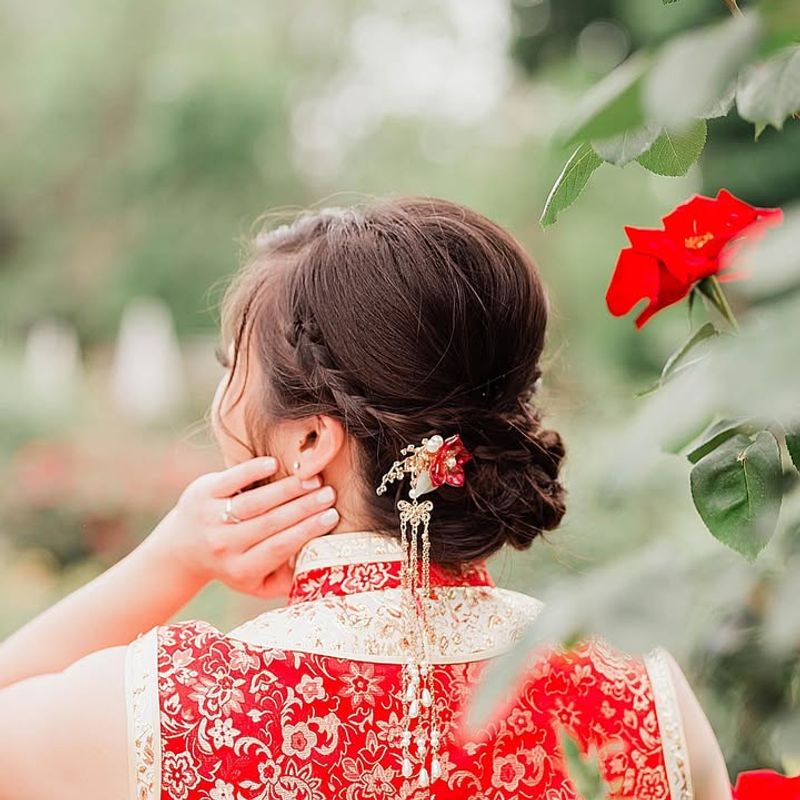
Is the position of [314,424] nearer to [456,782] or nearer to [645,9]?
[456,782]

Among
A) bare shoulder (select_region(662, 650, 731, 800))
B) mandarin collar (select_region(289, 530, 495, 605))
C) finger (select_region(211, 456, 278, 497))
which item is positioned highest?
finger (select_region(211, 456, 278, 497))

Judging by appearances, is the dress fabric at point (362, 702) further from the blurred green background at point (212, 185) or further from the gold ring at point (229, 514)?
the blurred green background at point (212, 185)

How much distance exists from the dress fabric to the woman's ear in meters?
0.07

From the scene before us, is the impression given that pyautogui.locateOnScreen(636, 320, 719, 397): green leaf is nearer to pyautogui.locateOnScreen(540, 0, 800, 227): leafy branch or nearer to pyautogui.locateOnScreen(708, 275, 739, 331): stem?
pyautogui.locateOnScreen(708, 275, 739, 331): stem

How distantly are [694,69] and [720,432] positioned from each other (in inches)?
14.6

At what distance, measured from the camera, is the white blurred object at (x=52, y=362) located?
28.3ft

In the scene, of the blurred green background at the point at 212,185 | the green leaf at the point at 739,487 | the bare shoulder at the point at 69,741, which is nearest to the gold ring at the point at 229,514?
the bare shoulder at the point at 69,741

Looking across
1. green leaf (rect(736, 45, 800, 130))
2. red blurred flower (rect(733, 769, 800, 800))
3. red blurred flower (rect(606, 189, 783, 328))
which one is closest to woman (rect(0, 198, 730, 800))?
red blurred flower (rect(606, 189, 783, 328))

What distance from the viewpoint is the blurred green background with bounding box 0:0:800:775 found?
20.2 feet

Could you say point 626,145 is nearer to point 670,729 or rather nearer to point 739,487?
point 739,487

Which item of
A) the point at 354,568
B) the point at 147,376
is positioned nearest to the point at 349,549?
the point at 354,568

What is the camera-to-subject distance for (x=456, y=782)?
1067mm

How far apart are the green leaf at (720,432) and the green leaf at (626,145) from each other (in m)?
0.15

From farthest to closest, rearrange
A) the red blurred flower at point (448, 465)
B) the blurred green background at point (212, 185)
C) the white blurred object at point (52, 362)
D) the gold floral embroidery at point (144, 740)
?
the white blurred object at point (52, 362) → the blurred green background at point (212, 185) → the red blurred flower at point (448, 465) → the gold floral embroidery at point (144, 740)
